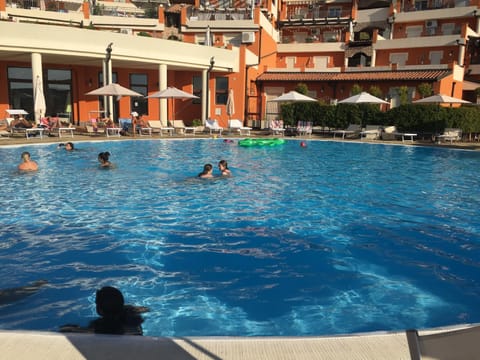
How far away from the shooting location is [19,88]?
22.8 metres

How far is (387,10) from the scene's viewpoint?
128ft

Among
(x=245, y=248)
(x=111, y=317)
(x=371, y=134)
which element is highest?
(x=371, y=134)

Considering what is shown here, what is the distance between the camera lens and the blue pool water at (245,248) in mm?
4527

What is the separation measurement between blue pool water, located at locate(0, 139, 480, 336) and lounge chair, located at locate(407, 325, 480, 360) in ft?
7.03

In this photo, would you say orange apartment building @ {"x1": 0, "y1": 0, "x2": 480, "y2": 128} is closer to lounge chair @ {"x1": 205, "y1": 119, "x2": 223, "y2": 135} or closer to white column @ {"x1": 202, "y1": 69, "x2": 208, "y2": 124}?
white column @ {"x1": 202, "y1": 69, "x2": 208, "y2": 124}

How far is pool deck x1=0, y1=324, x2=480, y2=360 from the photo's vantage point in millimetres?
2518

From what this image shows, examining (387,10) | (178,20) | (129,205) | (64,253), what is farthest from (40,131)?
(387,10)

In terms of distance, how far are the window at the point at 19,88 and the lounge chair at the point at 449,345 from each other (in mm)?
24359

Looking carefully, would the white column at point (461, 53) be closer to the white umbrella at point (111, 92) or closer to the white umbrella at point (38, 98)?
the white umbrella at point (111, 92)

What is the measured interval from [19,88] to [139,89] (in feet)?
21.5

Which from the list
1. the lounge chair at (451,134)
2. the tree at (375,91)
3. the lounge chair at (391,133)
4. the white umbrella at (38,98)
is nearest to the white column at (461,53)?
the tree at (375,91)

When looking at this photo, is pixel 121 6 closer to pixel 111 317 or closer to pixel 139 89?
pixel 139 89

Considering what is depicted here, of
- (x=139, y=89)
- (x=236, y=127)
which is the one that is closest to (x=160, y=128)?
(x=236, y=127)

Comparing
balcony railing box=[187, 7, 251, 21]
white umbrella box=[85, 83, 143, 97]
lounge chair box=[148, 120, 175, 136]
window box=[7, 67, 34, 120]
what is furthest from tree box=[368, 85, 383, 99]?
window box=[7, 67, 34, 120]
